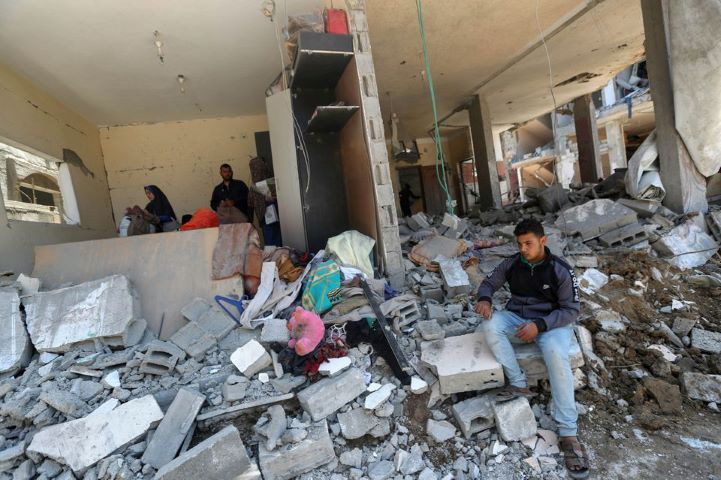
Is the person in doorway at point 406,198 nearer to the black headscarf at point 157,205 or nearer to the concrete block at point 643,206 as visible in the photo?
the concrete block at point 643,206

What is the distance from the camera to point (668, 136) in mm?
4926

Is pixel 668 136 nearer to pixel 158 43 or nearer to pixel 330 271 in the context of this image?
pixel 330 271

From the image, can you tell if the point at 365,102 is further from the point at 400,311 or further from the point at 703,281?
the point at 703,281

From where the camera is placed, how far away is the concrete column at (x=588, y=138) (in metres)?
10.8

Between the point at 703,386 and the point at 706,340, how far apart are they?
2.27 ft

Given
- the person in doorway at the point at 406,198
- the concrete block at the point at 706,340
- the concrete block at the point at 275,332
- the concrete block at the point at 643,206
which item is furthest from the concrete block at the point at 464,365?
the person in doorway at the point at 406,198

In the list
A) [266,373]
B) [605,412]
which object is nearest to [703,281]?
[605,412]

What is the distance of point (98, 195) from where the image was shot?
24.0 feet

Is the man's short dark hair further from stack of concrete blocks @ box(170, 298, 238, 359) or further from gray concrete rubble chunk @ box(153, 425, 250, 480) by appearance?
stack of concrete blocks @ box(170, 298, 238, 359)

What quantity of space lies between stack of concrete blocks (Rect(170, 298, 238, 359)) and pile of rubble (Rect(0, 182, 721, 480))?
0.06 feet

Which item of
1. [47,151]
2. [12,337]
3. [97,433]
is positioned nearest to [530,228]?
[97,433]

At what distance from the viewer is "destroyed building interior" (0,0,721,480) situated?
237 centimetres

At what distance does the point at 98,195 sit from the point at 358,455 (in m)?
7.47

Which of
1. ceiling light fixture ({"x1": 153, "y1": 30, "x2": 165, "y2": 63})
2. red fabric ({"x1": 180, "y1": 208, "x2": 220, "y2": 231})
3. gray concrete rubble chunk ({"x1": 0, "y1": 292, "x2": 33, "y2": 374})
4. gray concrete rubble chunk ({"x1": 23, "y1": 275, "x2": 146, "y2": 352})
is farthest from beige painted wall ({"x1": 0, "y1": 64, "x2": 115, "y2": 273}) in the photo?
red fabric ({"x1": 180, "y1": 208, "x2": 220, "y2": 231})
